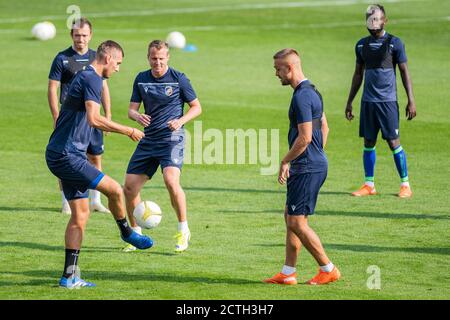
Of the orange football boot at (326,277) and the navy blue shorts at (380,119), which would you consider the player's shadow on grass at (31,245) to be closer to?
the orange football boot at (326,277)

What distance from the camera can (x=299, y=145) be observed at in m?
11.6

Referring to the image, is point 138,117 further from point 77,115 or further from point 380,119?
point 380,119

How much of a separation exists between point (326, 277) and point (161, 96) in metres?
3.55

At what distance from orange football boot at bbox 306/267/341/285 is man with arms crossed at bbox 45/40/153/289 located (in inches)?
98.2

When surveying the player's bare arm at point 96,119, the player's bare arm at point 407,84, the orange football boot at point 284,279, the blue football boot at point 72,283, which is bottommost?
the blue football boot at point 72,283

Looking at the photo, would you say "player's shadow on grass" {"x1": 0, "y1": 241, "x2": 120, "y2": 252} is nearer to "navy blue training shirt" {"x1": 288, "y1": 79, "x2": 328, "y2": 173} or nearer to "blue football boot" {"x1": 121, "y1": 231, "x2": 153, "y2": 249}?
"blue football boot" {"x1": 121, "y1": 231, "x2": 153, "y2": 249}

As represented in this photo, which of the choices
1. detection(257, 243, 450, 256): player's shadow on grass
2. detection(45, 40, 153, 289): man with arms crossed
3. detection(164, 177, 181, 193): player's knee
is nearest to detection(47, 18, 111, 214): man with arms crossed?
detection(164, 177, 181, 193): player's knee

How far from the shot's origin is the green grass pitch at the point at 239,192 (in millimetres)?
12406

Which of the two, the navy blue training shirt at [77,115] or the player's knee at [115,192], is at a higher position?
the navy blue training shirt at [77,115]

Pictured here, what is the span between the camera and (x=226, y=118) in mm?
24688

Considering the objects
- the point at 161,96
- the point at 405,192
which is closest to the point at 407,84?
the point at 405,192

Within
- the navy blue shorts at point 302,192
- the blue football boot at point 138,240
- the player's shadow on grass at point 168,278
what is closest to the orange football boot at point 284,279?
the player's shadow on grass at point 168,278

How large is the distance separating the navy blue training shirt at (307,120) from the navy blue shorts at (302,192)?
0.07 m
